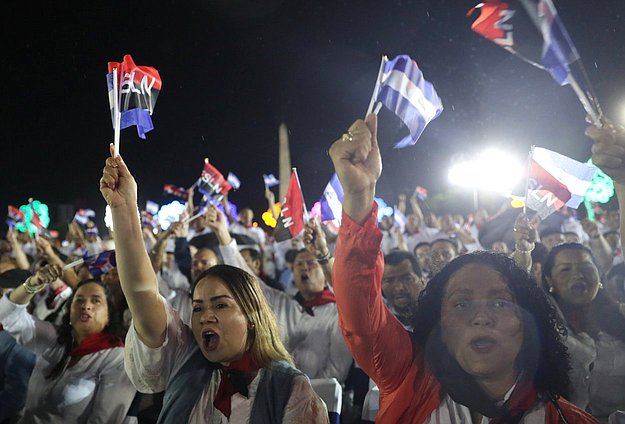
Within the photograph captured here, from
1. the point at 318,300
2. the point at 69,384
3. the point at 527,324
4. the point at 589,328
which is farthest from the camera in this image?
the point at 318,300

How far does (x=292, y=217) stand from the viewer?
588 centimetres

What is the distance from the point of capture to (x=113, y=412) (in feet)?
13.0

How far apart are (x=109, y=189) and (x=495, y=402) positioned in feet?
5.66

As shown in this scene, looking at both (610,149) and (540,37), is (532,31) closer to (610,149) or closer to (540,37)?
(540,37)

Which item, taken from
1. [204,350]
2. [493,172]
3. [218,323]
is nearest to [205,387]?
[204,350]

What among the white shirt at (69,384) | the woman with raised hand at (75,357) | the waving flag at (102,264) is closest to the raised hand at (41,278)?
the woman with raised hand at (75,357)

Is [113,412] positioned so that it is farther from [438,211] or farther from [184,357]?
[438,211]

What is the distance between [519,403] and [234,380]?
3.71ft

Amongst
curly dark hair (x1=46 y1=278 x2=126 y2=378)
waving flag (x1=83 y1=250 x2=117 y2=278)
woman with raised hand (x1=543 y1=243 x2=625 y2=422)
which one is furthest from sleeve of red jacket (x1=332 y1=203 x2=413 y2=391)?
waving flag (x1=83 y1=250 x2=117 y2=278)

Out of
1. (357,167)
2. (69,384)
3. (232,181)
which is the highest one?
(357,167)

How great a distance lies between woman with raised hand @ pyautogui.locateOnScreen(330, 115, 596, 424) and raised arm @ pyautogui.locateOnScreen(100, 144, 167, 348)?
836 millimetres

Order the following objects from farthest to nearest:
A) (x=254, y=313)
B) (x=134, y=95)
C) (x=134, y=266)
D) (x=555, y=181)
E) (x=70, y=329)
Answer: (x=555, y=181), (x=70, y=329), (x=134, y=95), (x=254, y=313), (x=134, y=266)

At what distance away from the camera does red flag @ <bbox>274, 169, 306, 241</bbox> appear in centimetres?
584

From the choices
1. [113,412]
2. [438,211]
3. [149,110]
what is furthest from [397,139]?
[438,211]
